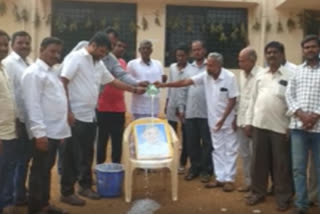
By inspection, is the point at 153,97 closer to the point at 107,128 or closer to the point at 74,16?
the point at 107,128

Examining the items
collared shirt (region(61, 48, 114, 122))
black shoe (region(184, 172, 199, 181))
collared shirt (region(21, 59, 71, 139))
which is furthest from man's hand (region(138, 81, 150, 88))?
collared shirt (region(21, 59, 71, 139))

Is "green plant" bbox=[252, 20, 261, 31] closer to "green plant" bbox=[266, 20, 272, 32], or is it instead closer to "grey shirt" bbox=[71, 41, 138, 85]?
"green plant" bbox=[266, 20, 272, 32]

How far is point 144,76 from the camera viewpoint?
6.75 m

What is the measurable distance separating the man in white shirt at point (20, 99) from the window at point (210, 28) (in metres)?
7.40

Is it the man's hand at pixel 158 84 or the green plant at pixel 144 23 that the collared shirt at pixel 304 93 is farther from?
the green plant at pixel 144 23

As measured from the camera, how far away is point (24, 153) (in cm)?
506

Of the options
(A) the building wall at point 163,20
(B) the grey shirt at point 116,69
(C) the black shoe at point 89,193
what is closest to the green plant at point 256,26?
(A) the building wall at point 163,20

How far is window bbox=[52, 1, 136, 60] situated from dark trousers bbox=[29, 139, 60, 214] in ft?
25.2

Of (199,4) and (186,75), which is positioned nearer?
(186,75)

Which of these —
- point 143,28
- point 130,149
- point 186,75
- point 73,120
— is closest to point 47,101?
point 73,120

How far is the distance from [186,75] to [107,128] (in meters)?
1.40

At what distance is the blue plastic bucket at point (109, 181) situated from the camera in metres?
5.79

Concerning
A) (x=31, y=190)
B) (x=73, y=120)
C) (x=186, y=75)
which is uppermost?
(x=186, y=75)

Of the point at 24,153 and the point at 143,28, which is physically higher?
the point at 143,28
